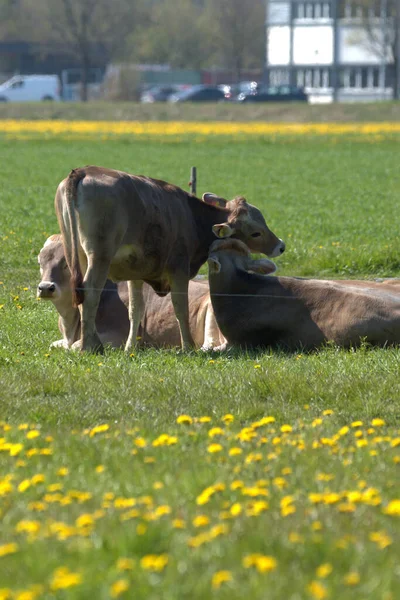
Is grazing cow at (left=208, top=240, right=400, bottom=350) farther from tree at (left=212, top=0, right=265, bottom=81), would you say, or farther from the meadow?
tree at (left=212, top=0, right=265, bottom=81)

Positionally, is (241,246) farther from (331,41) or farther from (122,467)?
(331,41)

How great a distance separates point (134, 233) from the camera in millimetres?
9977

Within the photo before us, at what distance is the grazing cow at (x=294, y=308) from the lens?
32.7 ft

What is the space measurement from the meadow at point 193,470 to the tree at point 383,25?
88247 millimetres

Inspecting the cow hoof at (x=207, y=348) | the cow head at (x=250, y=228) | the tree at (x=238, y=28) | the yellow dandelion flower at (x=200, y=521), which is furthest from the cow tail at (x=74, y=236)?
the tree at (x=238, y=28)

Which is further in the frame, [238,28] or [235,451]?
[238,28]

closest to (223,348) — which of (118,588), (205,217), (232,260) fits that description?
(232,260)

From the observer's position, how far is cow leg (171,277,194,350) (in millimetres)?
10508

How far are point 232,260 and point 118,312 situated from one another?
1.26 metres

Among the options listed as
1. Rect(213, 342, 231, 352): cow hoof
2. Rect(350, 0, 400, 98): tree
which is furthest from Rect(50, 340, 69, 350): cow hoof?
Rect(350, 0, 400, 98): tree

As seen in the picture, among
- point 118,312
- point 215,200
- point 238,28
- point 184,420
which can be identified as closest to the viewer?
point 184,420

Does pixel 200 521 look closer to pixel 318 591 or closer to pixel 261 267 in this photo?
pixel 318 591

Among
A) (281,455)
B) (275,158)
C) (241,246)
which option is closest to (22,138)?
(275,158)

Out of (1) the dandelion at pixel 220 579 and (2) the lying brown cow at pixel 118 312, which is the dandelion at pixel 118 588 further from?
(2) the lying brown cow at pixel 118 312
